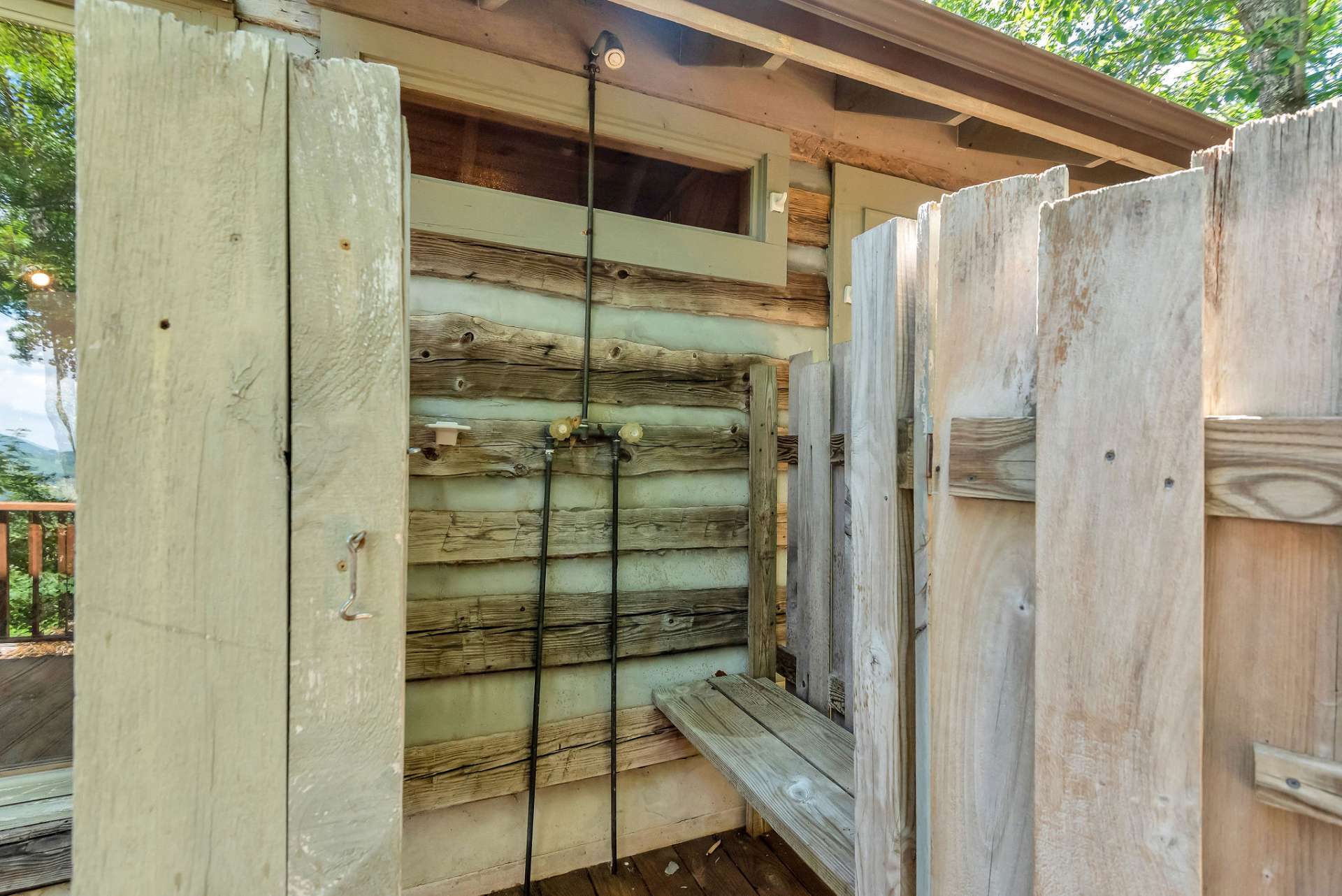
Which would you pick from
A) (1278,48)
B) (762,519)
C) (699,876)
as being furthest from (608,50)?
(1278,48)

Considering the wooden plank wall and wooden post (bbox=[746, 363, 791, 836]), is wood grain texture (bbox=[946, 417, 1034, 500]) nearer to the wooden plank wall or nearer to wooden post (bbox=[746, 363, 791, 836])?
the wooden plank wall

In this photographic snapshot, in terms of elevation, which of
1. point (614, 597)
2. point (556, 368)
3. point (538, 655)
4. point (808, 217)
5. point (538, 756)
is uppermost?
point (808, 217)

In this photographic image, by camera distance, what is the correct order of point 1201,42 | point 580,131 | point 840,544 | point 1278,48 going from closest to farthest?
point 840,544
point 580,131
point 1278,48
point 1201,42

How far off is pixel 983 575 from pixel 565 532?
4.61 ft

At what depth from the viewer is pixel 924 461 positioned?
95cm

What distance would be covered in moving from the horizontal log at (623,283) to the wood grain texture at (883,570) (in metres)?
1.08

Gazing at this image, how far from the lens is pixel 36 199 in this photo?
4.34ft

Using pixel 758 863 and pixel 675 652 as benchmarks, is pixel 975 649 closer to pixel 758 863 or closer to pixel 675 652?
pixel 675 652

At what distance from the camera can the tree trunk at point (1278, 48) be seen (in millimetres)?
3064

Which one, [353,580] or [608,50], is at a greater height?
[608,50]

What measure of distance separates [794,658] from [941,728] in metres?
1.20

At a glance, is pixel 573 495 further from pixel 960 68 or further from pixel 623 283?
pixel 960 68

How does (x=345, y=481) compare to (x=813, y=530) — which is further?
(x=813, y=530)

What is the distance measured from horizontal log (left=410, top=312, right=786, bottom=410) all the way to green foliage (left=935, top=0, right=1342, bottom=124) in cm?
340
